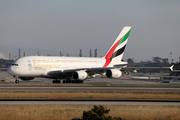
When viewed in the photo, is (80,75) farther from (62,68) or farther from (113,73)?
(113,73)

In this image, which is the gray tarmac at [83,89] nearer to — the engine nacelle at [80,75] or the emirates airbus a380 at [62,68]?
the emirates airbus a380 at [62,68]

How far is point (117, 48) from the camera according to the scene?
64.8 metres

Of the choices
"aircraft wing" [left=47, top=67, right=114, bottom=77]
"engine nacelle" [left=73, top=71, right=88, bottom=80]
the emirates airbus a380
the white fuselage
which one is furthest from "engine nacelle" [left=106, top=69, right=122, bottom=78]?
the white fuselage

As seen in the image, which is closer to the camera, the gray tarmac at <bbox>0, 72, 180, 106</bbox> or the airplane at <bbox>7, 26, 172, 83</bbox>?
the gray tarmac at <bbox>0, 72, 180, 106</bbox>

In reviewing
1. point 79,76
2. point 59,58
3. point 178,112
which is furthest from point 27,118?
point 59,58

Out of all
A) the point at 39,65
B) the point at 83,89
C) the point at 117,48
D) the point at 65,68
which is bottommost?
the point at 83,89

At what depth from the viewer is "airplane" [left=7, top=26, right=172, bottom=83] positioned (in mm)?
52969

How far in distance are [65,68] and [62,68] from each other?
758 mm

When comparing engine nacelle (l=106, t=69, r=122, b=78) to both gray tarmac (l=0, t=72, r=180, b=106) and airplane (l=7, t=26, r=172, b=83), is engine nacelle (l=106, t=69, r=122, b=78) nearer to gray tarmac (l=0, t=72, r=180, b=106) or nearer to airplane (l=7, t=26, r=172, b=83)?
airplane (l=7, t=26, r=172, b=83)

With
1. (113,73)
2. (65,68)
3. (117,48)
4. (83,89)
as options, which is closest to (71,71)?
(65,68)

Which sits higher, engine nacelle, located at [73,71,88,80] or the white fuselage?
the white fuselage

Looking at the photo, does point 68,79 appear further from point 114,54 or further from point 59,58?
point 114,54

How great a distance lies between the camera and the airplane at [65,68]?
53.0m

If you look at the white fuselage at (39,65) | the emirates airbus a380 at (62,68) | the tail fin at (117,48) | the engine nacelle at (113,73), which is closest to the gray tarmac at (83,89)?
the white fuselage at (39,65)
